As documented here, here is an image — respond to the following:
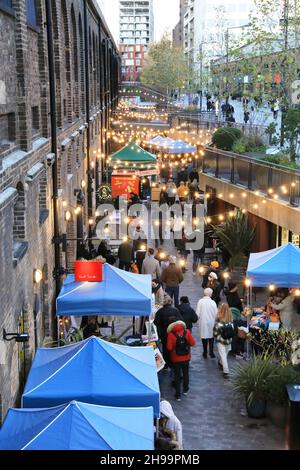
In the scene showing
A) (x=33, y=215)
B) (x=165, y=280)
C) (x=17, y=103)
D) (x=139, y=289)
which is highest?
(x=17, y=103)

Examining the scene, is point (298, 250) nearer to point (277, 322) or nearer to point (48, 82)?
point (277, 322)

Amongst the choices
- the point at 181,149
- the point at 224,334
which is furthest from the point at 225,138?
the point at 224,334

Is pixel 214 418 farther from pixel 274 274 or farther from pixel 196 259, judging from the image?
pixel 196 259

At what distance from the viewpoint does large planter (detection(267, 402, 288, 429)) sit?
11.2 metres

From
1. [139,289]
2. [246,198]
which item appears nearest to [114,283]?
[139,289]

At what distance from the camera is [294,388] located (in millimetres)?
10906

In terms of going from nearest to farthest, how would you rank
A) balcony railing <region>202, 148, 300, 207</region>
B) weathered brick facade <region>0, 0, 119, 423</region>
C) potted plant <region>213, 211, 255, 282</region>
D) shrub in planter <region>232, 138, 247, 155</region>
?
weathered brick facade <region>0, 0, 119, 423</region>
balcony railing <region>202, 148, 300, 207</region>
potted plant <region>213, 211, 255, 282</region>
shrub in planter <region>232, 138, 247, 155</region>

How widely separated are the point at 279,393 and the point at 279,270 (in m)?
3.90

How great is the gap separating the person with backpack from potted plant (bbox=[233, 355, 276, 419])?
5.20 feet

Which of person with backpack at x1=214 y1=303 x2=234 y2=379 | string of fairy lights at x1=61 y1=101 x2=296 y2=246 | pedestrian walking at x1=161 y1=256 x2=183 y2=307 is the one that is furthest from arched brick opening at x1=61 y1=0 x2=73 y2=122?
person with backpack at x1=214 y1=303 x2=234 y2=379

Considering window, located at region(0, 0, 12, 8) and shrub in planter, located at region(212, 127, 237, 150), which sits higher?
window, located at region(0, 0, 12, 8)

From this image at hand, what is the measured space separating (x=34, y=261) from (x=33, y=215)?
72cm

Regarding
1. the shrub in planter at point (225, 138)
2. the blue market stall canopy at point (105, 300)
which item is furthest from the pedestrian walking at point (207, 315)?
the shrub in planter at point (225, 138)

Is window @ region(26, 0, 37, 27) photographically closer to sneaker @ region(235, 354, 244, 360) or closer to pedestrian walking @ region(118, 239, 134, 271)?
sneaker @ region(235, 354, 244, 360)
